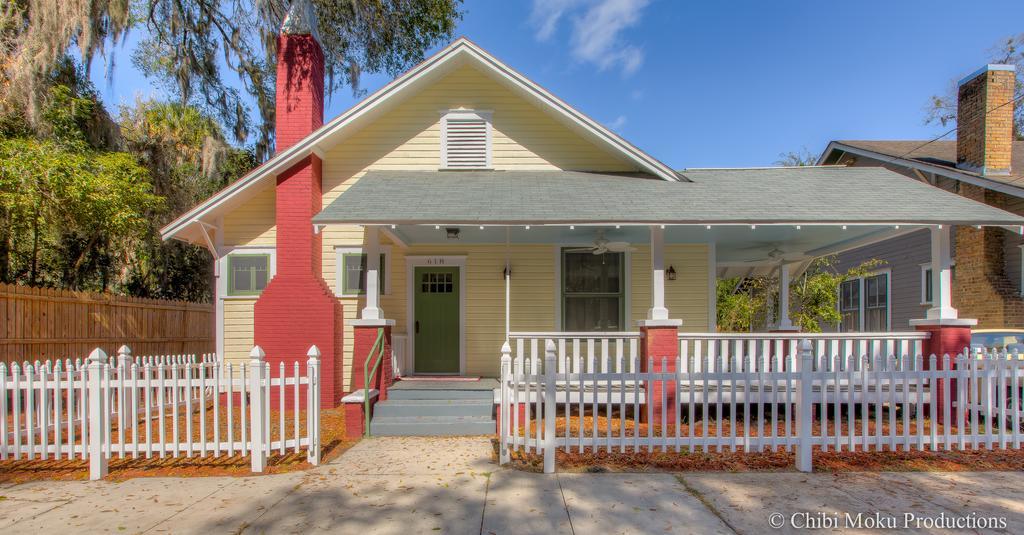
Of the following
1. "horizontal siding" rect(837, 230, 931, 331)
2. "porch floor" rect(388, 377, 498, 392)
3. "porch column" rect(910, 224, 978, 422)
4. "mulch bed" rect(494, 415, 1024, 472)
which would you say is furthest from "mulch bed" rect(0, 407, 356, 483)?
"horizontal siding" rect(837, 230, 931, 331)

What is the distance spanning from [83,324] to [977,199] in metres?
19.8

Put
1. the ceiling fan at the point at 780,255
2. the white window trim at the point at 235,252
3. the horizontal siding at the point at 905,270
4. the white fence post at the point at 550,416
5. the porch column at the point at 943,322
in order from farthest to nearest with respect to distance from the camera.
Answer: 1. the horizontal siding at the point at 905,270
2. the ceiling fan at the point at 780,255
3. the white window trim at the point at 235,252
4. the porch column at the point at 943,322
5. the white fence post at the point at 550,416

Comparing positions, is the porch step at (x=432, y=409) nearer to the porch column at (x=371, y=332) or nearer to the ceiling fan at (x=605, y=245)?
the porch column at (x=371, y=332)

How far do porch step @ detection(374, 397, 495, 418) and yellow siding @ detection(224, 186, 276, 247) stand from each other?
4.55m

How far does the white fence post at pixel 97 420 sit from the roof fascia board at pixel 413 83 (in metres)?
4.65

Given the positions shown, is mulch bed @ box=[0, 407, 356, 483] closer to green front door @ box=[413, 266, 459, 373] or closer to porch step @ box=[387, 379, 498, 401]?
porch step @ box=[387, 379, 498, 401]

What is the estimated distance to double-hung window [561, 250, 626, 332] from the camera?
34.9ft

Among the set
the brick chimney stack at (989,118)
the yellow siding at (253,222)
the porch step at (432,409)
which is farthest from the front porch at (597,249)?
the brick chimney stack at (989,118)

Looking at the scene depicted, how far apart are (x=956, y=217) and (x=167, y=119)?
20.7 meters

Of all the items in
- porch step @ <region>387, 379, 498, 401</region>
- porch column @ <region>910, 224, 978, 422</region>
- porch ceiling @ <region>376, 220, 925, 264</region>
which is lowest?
porch step @ <region>387, 379, 498, 401</region>

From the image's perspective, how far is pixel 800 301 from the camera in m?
16.0

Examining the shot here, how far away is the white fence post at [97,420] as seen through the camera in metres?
5.76

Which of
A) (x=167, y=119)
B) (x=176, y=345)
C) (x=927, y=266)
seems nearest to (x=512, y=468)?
(x=176, y=345)

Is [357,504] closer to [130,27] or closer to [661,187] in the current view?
[661,187]
